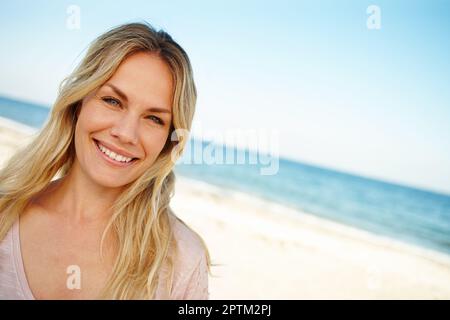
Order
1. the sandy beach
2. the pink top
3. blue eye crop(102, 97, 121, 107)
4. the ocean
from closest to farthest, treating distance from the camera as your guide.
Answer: the pink top < blue eye crop(102, 97, 121, 107) < the sandy beach < the ocean

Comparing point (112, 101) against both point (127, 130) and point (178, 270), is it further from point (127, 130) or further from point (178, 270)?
point (178, 270)

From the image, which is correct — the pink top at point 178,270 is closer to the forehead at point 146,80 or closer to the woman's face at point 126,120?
the woman's face at point 126,120

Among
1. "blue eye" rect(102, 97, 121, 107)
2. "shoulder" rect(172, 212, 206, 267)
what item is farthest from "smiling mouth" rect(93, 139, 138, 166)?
"shoulder" rect(172, 212, 206, 267)

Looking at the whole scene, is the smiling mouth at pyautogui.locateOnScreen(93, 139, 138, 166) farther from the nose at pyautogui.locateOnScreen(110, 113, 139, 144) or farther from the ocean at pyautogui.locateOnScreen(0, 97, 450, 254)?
the ocean at pyautogui.locateOnScreen(0, 97, 450, 254)

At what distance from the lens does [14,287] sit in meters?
1.46

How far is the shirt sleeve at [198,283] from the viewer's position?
1580 millimetres

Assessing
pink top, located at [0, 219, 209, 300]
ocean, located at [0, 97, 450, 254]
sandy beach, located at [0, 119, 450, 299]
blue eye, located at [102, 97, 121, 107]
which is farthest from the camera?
ocean, located at [0, 97, 450, 254]

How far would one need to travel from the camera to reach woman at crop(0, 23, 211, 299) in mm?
1543

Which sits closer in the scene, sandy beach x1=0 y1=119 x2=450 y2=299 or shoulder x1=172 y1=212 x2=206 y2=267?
shoulder x1=172 y1=212 x2=206 y2=267

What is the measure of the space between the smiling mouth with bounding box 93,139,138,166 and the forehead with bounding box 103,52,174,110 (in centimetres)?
23

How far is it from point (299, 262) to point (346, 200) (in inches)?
582
